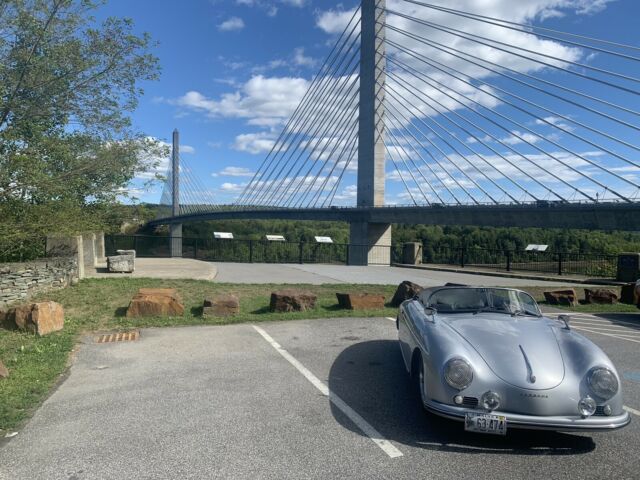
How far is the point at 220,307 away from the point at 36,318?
2.86 m

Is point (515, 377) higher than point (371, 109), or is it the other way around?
point (371, 109)

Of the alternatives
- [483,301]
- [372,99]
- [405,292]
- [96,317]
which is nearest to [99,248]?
[96,317]

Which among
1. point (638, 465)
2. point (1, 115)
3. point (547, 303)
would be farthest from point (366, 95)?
point (638, 465)

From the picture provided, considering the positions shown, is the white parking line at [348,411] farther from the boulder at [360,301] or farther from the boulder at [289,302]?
the boulder at [360,301]

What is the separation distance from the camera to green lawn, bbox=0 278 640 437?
15.1 ft

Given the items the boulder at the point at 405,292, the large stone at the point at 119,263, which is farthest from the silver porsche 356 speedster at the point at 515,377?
the large stone at the point at 119,263

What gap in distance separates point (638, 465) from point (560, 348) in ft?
3.03

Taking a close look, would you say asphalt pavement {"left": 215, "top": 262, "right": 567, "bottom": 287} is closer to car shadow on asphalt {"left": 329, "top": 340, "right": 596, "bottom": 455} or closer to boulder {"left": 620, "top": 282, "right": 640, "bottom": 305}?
boulder {"left": 620, "top": 282, "right": 640, "bottom": 305}

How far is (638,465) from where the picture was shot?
3.21 meters

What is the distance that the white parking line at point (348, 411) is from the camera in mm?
3428

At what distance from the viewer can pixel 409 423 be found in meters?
3.88

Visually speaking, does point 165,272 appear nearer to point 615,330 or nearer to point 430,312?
point 430,312

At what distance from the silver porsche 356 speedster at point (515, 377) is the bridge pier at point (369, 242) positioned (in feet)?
90.0

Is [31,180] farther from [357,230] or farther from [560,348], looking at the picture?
[357,230]
